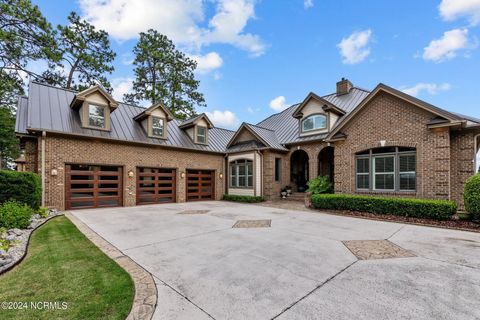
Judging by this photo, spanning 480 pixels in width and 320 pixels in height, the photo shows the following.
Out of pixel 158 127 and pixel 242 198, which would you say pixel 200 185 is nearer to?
pixel 242 198

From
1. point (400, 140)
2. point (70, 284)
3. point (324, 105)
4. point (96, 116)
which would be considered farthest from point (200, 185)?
point (70, 284)

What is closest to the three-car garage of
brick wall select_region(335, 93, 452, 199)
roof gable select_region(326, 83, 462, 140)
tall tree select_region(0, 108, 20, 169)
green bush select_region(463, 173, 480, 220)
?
brick wall select_region(335, 93, 452, 199)

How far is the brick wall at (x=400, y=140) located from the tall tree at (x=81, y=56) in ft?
77.5

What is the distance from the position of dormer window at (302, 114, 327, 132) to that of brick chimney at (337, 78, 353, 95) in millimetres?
4238

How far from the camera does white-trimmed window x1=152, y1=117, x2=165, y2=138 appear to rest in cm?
1420

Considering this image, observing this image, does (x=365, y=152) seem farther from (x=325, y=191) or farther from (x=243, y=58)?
(x=243, y=58)

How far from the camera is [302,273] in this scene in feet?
12.7

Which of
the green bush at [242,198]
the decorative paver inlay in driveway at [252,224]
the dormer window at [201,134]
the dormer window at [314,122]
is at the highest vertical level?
the dormer window at [314,122]

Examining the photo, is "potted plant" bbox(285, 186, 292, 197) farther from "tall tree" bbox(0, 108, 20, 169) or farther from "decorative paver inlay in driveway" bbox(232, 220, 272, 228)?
"tall tree" bbox(0, 108, 20, 169)

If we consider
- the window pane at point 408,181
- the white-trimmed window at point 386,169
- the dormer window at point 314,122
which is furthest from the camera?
the dormer window at point 314,122

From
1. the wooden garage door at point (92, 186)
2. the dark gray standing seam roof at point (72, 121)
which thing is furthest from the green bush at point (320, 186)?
the wooden garage door at point (92, 186)

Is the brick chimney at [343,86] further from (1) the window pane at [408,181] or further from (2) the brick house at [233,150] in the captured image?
(1) the window pane at [408,181]

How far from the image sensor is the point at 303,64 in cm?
1595

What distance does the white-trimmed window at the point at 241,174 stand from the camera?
15.8m
